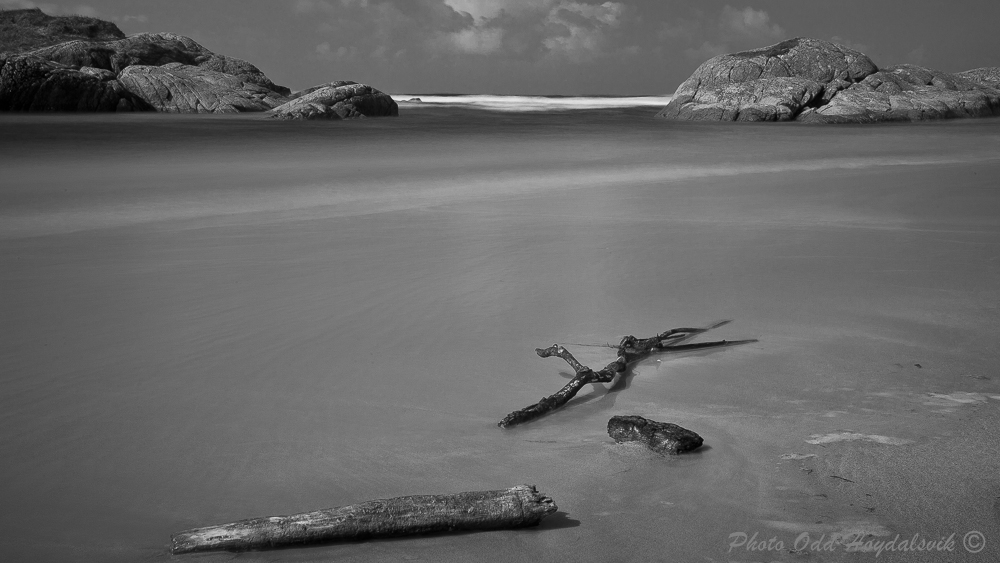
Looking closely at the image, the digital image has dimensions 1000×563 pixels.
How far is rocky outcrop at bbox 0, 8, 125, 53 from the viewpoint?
52.5 meters

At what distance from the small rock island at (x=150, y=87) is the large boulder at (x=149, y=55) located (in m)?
0.05

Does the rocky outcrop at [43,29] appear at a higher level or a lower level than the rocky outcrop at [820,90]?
higher

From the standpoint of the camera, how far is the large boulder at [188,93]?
35.2m

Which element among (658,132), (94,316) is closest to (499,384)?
(94,316)

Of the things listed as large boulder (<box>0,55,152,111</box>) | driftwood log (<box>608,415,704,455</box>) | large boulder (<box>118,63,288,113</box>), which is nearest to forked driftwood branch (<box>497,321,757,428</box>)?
driftwood log (<box>608,415,704,455</box>)

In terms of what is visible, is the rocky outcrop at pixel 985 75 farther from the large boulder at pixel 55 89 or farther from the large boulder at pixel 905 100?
the large boulder at pixel 55 89

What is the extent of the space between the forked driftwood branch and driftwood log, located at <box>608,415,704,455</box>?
336 millimetres

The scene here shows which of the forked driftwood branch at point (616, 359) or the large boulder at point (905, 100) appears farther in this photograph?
the large boulder at point (905, 100)

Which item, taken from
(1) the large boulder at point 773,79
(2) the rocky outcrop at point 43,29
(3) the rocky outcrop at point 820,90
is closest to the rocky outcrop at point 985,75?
(3) the rocky outcrop at point 820,90

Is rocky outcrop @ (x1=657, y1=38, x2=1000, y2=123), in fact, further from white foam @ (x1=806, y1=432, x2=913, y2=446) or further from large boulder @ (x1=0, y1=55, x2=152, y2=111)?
white foam @ (x1=806, y1=432, x2=913, y2=446)

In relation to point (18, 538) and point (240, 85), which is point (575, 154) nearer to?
point (18, 538)

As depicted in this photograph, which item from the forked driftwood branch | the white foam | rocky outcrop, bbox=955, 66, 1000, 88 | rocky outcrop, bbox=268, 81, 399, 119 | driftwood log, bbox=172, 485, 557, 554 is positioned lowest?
driftwood log, bbox=172, 485, 557, 554

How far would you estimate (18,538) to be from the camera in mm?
2369

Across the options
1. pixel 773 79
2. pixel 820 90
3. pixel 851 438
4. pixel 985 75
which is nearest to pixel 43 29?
pixel 773 79
